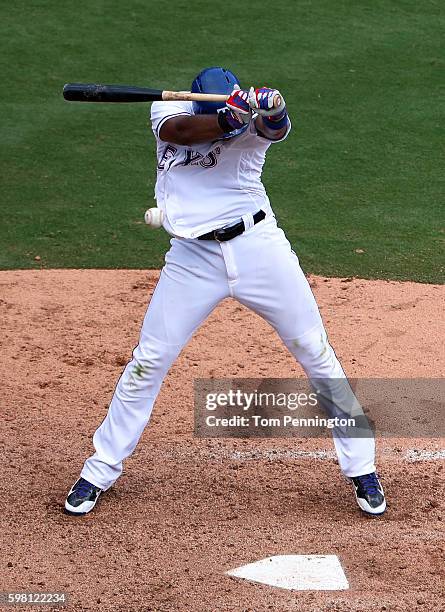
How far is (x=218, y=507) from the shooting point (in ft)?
15.7

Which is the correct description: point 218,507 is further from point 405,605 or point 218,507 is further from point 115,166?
point 115,166

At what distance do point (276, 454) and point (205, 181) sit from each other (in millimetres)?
1564

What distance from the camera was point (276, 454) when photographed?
5.28 meters

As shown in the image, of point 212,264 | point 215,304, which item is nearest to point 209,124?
point 212,264

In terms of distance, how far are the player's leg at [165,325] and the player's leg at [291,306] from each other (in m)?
0.12

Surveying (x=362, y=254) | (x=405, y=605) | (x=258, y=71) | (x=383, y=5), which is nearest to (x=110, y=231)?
(x=362, y=254)

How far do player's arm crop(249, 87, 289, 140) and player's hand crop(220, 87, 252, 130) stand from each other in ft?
0.09

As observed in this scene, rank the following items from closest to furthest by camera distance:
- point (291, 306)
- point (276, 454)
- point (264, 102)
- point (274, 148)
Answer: point (264, 102) → point (291, 306) → point (276, 454) → point (274, 148)

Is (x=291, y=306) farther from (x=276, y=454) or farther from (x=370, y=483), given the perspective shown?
(x=276, y=454)

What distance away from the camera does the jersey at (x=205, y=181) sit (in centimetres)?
443

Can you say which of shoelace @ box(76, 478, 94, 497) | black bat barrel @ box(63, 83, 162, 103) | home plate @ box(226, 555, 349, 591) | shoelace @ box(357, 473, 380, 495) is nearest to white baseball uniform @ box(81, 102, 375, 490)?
black bat barrel @ box(63, 83, 162, 103)

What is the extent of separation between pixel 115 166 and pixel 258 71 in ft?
7.88

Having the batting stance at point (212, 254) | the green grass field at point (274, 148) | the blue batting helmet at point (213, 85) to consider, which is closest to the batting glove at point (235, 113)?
the batting stance at point (212, 254)

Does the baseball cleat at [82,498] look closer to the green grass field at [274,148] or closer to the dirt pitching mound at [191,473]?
the dirt pitching mound at [191,473]
